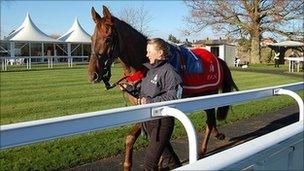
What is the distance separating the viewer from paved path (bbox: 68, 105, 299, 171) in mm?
6332

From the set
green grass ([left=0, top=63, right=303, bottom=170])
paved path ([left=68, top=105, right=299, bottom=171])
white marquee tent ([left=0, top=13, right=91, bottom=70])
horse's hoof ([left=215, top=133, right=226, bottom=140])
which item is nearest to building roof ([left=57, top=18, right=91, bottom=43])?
white marquee tent ([left=0, top=13, right=91, bottom=70])

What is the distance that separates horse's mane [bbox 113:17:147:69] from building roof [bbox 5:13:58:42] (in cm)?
4337

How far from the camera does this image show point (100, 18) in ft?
19.1

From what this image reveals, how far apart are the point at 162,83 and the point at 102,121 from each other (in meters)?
1.79

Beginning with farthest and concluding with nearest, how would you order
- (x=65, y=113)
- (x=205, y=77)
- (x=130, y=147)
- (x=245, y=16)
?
1. (x=245, y=16)
2. (x=65, y=113)
3. (x=205, y=77)
4. (x=130, y=147)

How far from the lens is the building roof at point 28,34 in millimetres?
48188

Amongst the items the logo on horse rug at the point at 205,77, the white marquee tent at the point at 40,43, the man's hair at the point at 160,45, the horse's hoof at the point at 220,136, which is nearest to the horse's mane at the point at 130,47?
the logo on horse rug at the point at 205,77

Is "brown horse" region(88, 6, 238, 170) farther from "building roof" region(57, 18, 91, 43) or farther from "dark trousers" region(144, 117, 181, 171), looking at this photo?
"building roof" region(57, 18, 91, 43)

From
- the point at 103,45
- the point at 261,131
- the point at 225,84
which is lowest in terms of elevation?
the point at 261,131

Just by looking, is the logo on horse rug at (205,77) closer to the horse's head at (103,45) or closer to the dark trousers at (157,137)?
the horse's head at (103,45)

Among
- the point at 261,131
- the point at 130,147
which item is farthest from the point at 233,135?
the point at 130,147

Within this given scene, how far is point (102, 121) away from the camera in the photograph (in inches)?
128

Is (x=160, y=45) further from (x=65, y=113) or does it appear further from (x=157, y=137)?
(x=65, y=113)

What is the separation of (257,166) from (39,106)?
399 inches
